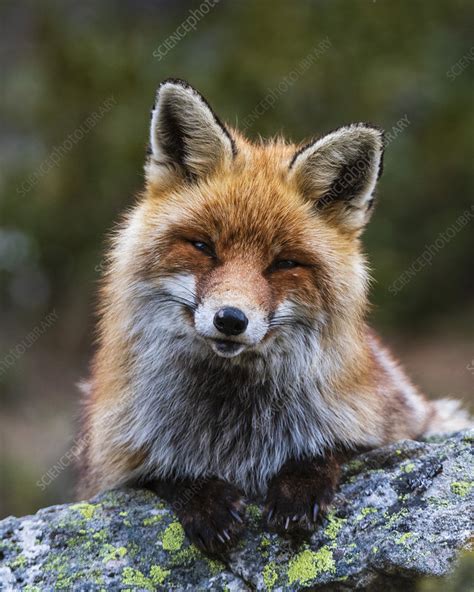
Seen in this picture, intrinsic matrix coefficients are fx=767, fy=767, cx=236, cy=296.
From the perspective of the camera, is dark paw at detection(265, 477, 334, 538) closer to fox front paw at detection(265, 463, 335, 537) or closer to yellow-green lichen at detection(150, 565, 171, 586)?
fox front paw at detection(265, 463, 335, 537)

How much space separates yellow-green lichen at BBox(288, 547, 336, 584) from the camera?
14.7 feet

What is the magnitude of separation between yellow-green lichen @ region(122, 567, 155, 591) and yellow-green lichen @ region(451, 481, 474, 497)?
1930 millimetres

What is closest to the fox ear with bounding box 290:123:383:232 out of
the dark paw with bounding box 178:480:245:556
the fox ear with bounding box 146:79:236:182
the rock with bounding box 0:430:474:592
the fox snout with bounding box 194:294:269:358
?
the fox ear with bounding box 146:79:236:182

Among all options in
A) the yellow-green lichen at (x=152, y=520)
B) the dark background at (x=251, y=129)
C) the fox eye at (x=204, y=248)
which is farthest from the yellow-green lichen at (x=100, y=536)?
the dark background at (x=251, y=129)

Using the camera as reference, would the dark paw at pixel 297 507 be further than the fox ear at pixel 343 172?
No

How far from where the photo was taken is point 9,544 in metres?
4.90

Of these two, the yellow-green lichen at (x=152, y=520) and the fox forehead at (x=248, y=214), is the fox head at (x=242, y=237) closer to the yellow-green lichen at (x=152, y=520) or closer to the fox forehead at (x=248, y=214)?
the fox forehead at (x=248, y=214)

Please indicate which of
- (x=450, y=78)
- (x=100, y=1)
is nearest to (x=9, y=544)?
(x=450, y=78)

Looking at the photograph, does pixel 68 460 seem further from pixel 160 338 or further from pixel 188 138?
pixel 188 138

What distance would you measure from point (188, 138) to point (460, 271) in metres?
12.3

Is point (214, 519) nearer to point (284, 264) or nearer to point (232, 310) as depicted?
point (232, 310)

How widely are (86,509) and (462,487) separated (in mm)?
2432

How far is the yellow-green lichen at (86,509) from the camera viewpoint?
506cm

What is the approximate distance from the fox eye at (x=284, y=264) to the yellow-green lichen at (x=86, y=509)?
201 cm
